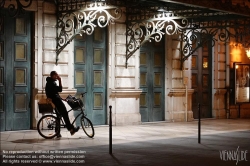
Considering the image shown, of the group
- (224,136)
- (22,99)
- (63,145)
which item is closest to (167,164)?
(63,145)

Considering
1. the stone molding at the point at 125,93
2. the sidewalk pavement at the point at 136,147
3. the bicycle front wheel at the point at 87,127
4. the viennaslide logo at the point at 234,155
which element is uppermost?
the stone molding at the point at 125,93

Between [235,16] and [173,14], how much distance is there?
219 centimetres

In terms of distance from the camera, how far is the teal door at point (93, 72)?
60.1 feet

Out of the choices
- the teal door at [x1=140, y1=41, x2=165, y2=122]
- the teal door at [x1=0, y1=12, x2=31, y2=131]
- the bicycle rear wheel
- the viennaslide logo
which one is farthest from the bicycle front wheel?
the teal door at [x1=140, y1=41, x2=165, y2=122]

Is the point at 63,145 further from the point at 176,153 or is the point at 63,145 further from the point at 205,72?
the point at 205,72

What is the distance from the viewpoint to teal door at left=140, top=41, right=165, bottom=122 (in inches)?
803

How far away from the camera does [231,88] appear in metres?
23.9

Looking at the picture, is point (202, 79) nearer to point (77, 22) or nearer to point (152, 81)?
point (152, 81)

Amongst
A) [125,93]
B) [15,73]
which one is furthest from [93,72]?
[15,73]

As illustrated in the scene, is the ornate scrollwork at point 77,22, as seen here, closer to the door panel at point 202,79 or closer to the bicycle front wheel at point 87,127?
the bicycle front wheel at point 87,127

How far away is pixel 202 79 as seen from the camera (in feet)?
75.3

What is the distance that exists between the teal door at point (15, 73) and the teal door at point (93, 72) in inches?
79.4

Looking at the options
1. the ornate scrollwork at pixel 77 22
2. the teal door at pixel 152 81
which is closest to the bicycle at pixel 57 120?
the ornate scrollwork at pixel 77 22

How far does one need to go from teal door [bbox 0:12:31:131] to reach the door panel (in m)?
8.12
